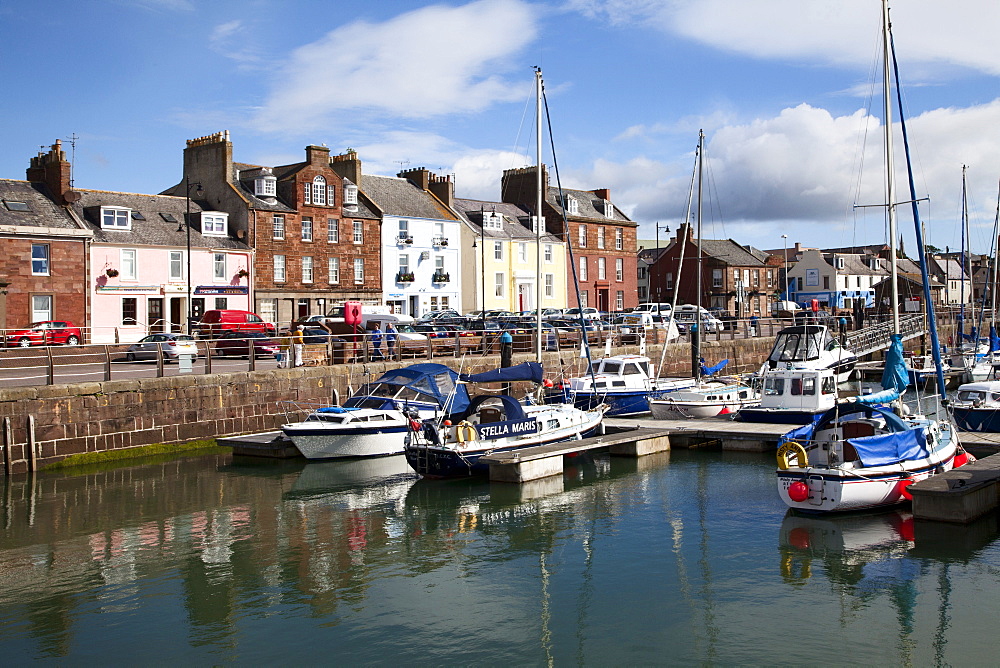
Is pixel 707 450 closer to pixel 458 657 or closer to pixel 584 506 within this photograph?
pixel 584 506

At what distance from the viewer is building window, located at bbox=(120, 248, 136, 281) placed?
46.1m

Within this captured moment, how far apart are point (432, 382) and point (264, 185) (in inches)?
→ 1157

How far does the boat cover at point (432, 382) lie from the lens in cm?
2686

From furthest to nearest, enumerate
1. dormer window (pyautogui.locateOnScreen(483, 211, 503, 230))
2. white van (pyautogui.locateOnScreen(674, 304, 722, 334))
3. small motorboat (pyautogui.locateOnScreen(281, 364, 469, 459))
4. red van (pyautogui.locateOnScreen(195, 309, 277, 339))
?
dormer window (pyautogui.locateOnScreen(483, 211, 503, 230)) → white van (pyautogui.locateOnScreen(674, 304, 722, 334)) → red van (pyautogui.locateOnScreen(195, 309, 277, 339)) → small motorboat (pyautogui.locateOnScreen(281, 364, 469, 459))

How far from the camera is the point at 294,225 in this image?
53.1m

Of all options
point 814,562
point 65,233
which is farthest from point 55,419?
point 65,233

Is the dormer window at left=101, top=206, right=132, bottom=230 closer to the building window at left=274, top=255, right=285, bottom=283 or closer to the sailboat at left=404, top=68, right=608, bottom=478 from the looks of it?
the building window at left=274, top=255, right=285, bottom=283

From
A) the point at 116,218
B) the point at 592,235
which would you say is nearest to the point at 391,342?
the point at 116,218

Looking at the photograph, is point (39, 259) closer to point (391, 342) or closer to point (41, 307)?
point (41, 307)

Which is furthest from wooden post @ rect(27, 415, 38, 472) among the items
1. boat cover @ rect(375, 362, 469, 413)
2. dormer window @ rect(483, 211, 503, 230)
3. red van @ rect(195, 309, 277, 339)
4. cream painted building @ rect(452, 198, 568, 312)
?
dormer window @ rect(483, 211, 503, 230)

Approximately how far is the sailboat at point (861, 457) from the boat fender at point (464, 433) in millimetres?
7411

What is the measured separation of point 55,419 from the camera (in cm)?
2427

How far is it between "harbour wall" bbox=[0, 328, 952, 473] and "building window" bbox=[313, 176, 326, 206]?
23.4 meters

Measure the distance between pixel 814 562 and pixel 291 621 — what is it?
28.7ft
